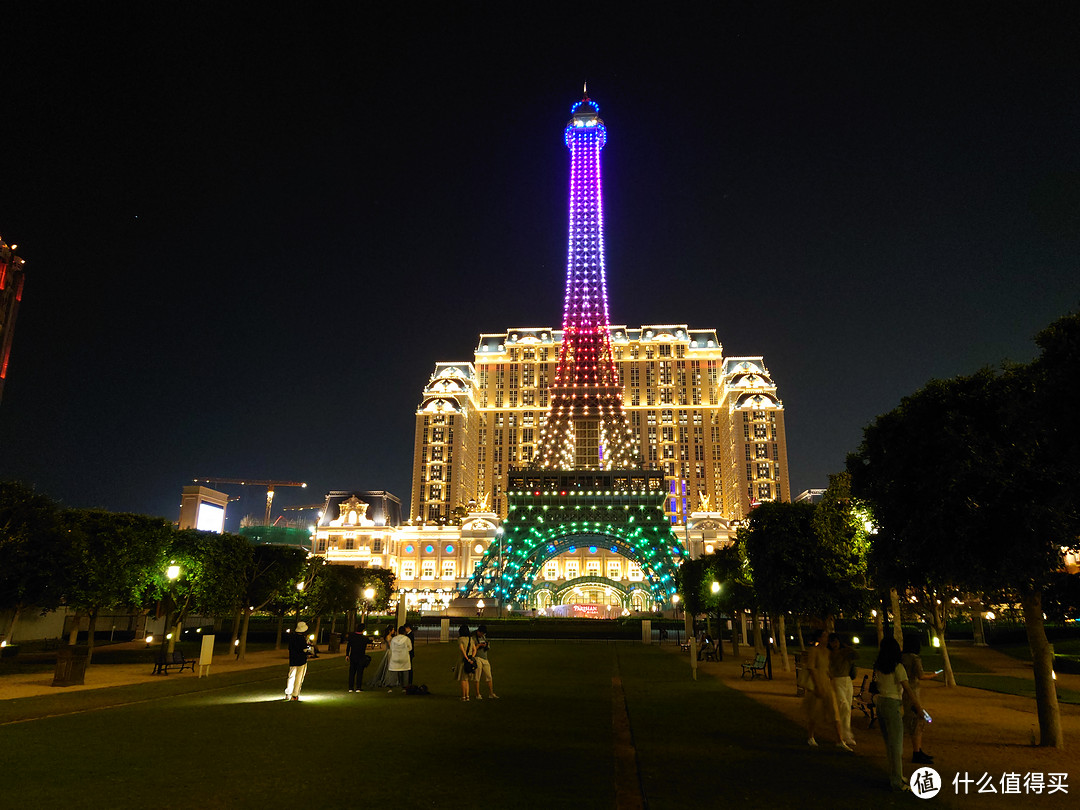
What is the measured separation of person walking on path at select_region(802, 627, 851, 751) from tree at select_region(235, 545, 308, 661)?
36.1 metres

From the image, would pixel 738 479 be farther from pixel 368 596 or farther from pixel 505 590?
pixel 368 596

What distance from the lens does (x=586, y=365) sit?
11538 centimetres

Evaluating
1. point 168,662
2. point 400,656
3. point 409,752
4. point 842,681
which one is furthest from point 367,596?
point 842,681

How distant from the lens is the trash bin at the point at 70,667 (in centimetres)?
2484

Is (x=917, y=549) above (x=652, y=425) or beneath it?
beneath

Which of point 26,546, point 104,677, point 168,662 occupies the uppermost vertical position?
point 26,546

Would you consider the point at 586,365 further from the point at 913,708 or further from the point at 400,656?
the point at 913,708

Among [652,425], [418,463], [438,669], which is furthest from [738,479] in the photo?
[438,669]

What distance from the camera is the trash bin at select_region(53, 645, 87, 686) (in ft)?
81.5

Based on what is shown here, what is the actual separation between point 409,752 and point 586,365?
103 m

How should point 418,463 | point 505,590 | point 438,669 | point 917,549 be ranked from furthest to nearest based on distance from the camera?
point 418,463, point 505,590, point 438,669, point 917,549

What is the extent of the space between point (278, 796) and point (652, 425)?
152046 millimetres

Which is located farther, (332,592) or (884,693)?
(332,592)

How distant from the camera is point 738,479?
141 m
